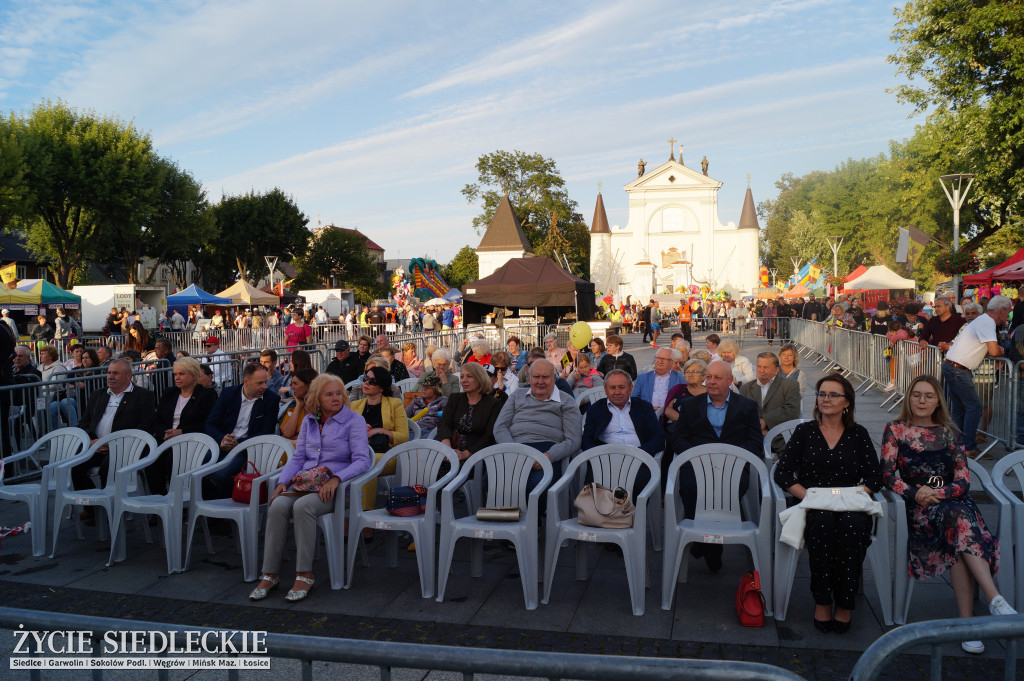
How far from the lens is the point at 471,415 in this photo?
635 centimetres

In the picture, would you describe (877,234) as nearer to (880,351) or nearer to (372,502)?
(880,351)

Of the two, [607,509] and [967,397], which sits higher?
[967,397]

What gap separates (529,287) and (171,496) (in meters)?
11.4

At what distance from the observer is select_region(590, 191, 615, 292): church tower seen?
241ft

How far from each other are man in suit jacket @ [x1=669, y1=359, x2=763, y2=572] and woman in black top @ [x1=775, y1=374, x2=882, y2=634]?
0.68 m

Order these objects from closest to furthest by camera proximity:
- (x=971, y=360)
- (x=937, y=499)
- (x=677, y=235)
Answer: (x=937, y=499) < (x=971, y=360) < (x=677, y=235)

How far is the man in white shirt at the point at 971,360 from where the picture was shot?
8.06m

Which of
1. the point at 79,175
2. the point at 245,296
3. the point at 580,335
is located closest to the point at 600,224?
the point at 245,296

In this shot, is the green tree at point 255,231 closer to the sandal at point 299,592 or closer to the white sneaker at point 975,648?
the sandal at point 299,592

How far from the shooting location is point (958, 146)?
18.8 m

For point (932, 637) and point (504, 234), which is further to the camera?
point (504, 234)

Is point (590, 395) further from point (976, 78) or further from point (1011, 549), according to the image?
point (976, 78)

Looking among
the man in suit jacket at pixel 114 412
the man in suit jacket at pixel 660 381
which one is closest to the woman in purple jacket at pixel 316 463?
the man in suit jacket at pixel 114 412

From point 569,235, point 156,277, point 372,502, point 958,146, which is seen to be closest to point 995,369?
point 372,502
